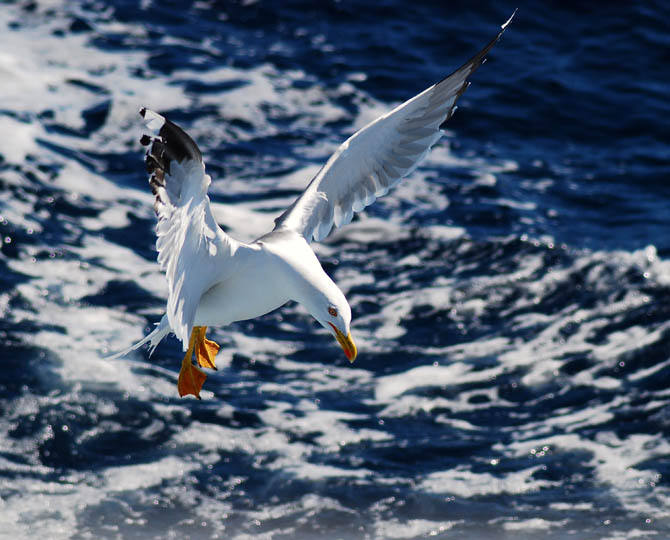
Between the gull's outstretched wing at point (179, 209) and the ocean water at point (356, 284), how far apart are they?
2907mm

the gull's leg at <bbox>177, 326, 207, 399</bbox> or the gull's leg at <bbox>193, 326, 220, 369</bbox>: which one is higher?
the gull's leg at <bbox>193, 326, 220, 369</bbox>

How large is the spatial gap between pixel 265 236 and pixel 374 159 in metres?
1.36

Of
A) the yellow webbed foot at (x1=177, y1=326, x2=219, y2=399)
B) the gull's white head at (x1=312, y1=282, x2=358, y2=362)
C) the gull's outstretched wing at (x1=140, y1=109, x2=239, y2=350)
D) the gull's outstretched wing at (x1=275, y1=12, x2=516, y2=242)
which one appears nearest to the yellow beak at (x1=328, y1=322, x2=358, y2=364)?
the gull's white head at (x1=312, y1=282, x2=358, y2=362)

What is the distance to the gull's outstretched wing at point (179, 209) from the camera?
586 centimetres

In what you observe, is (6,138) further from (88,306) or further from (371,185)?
(371,185)

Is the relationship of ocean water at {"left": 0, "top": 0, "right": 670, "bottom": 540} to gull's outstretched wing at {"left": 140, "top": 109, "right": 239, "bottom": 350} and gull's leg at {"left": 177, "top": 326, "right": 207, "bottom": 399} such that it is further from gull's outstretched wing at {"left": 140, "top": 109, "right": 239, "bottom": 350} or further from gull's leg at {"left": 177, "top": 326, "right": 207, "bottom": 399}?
gull's outstretched wing at {"left": 140, "top": 109, "right": 239, "bottom": 350}

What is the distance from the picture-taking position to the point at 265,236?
282 inches

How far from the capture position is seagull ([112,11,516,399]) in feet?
19.4

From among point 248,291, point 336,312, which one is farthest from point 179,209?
point 336,312

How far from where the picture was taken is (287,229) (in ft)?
24.6

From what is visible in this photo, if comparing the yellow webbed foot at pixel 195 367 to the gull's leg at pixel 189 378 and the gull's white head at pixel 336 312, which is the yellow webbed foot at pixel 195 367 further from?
the gull's white head at pixel 336 312

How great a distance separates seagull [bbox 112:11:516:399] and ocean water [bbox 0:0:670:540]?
6.16ft

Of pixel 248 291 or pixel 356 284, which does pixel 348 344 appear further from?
pixel 356 284

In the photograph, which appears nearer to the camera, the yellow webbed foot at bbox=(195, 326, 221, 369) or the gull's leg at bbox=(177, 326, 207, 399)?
the gull's leg at bbox=(177, 326, 207, 399)
